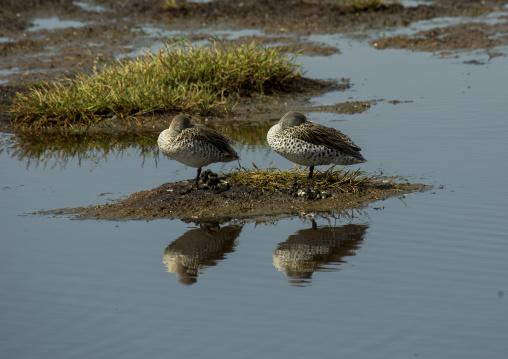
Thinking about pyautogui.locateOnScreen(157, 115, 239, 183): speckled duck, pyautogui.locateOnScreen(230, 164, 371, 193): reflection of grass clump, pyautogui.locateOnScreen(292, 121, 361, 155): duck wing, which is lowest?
pyautogui.locateOnScreen(230, 164, 371, 193): reflection of grass clump

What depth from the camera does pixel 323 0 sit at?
76.3 ft

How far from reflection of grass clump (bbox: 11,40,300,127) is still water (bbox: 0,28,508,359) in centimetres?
185

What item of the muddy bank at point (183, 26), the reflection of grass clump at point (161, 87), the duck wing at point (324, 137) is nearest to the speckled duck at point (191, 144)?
the duck wing at point (324, 137)

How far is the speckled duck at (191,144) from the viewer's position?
30.0 ft

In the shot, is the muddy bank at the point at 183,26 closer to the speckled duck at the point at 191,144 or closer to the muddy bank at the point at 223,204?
the speckled duck at the point at 191,144

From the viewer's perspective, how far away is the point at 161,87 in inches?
547

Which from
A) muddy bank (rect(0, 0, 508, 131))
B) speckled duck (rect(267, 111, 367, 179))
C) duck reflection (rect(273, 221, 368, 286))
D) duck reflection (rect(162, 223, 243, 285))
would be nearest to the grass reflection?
speckled duck (rect(267, 111, 367, 179))

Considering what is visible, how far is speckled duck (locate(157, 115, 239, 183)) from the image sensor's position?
9148 millimetres

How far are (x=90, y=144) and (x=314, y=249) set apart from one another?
5.75 meters

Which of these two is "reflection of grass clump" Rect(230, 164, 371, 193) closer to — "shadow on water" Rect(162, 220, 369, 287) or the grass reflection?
"shadow on water" Rect(162, 220, 369, 287)

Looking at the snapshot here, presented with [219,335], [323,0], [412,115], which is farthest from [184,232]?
[323,0]

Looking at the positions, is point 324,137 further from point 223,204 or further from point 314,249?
point 314,249

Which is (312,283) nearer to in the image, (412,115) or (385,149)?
(385,149)

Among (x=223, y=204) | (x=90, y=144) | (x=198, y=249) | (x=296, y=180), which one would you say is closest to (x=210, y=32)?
(x=90, y=144)
